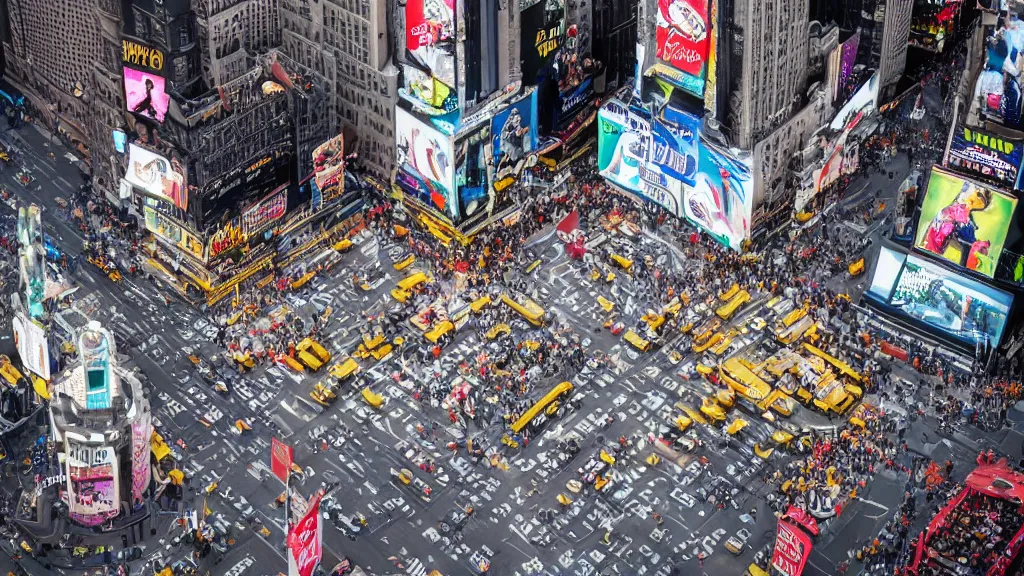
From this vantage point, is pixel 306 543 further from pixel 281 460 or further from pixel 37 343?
pixel 37 343

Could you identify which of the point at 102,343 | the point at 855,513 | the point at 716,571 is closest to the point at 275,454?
the point at 102,343

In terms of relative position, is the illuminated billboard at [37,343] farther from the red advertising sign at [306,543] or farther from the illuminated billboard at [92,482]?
the red advertising sign at [306,543]

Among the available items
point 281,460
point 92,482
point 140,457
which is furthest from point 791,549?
point 92,482

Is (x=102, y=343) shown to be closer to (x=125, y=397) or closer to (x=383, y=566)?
(x=125, y=397)

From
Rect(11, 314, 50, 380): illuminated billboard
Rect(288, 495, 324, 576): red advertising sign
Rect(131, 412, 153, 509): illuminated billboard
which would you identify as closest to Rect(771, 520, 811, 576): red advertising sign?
Rect(288, 495, 324, 576): red advertising sign

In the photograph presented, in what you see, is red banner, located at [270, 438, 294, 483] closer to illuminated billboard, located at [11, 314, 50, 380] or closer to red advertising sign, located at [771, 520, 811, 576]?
illuminated billboard, located at [11, 314, 50, 380]
